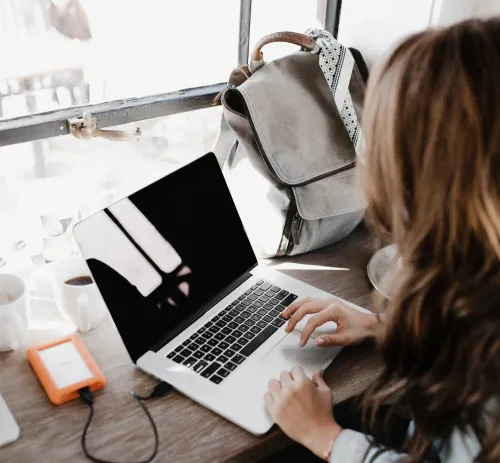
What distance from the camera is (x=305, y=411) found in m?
0.81

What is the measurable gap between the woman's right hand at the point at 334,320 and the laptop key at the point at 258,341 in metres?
0.03

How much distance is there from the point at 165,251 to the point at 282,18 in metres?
0.75

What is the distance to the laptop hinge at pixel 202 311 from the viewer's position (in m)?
0.92

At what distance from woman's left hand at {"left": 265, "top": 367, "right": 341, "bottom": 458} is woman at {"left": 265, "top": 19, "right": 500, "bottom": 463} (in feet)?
0.10

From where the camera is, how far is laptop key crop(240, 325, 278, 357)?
0.92m

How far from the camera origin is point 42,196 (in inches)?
48.0

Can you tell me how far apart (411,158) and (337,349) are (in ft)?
1.28

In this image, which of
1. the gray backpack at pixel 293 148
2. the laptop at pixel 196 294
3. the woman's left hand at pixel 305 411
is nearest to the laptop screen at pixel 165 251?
the laptop at pixel 196 294

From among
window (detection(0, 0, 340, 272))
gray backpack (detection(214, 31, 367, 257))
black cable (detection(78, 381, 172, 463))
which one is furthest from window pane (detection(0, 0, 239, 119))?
black cable (detection(78, 381, 172, 463))

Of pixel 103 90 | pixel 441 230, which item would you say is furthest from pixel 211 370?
pixel 103 90

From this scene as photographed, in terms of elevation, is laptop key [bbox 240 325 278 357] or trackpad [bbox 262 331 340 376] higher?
laptop key [bbox 240 325 278 357]

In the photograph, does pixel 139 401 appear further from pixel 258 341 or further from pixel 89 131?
pixel 89 131

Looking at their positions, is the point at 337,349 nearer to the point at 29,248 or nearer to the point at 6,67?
the point at 29,248

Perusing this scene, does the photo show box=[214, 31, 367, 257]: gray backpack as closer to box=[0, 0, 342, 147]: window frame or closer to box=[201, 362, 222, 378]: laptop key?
box=[0, 0, 342, 147]: window frame
